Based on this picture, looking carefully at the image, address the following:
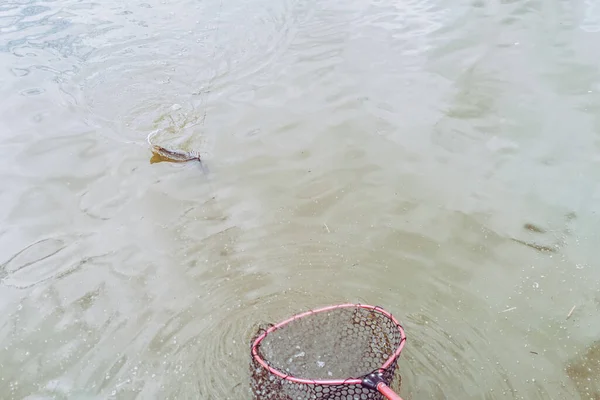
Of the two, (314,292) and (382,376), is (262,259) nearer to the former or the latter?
(314,292)

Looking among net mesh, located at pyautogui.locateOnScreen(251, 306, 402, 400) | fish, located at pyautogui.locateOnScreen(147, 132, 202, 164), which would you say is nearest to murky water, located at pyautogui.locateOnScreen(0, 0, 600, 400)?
fish, located at pyautogui.locateOnScreen(147, 132, 202, 164)

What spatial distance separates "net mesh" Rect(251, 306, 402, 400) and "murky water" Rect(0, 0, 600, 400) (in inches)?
8.3

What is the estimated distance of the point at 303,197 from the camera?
4.79 meters

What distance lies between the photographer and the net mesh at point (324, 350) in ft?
10.4

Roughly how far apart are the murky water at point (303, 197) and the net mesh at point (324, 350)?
212mm

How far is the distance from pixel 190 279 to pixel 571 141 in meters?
4.33

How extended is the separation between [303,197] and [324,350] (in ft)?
5.94

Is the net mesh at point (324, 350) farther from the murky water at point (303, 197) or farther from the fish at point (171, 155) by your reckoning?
the fish at point (171, 155)

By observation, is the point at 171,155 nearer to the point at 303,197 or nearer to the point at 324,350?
the point at 303,197

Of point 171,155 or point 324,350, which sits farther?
point 171,155

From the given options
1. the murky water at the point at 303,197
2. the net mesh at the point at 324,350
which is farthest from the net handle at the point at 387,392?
the murky water at the point at 303,197

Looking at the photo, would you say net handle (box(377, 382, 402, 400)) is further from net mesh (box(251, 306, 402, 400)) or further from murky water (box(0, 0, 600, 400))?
murky water (box(0, 0, 600, 400))

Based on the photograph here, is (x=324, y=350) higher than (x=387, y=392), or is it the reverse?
(x=387, y=392)

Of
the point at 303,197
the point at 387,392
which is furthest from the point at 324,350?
the point at 303,197
